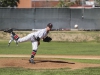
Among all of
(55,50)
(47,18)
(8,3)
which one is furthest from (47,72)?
(8,3)

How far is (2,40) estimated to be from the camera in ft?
104

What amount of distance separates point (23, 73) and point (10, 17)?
23.4 metres

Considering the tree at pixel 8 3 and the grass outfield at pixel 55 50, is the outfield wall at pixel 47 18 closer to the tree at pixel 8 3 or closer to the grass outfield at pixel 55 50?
the grass outfield at pixel 55 50

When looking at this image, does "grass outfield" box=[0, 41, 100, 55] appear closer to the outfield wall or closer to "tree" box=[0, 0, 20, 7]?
the outfield wall

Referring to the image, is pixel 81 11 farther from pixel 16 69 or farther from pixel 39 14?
pixel 16 69

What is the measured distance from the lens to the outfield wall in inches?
1342

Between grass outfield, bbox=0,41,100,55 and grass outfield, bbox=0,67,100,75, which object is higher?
grass outfield, bbox=0,67,100,75

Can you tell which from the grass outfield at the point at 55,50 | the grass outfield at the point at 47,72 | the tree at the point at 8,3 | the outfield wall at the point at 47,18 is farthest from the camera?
the tree at the point at 8,3

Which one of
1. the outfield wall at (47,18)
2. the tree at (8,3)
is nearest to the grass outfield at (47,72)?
the outfield wall at (47,18)

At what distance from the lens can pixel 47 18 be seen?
34.2 meters

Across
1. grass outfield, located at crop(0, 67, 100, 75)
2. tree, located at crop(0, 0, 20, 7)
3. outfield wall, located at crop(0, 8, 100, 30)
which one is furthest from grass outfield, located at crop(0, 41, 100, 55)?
tree, located at crop(0, 0, 20, 7)

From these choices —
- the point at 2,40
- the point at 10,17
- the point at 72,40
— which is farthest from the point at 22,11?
the point at 72,40

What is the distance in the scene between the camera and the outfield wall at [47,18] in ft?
112

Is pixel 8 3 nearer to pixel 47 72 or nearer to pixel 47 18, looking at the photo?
pixel 47 18
